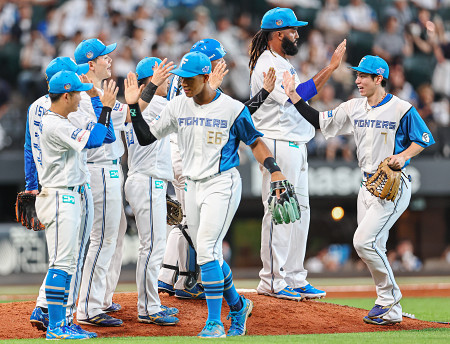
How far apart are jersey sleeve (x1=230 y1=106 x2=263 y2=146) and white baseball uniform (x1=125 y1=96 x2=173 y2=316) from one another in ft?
2.60

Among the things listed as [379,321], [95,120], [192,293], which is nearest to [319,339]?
[379,321]

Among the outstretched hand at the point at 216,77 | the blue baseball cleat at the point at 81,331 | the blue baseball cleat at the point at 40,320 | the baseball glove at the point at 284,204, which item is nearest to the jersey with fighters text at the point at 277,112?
the outstretched hand at the point at 216,77

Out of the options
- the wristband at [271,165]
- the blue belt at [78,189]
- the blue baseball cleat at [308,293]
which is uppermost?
the wristband at [271,165]

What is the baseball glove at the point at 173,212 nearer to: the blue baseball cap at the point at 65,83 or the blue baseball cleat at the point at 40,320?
the blue baseball cleat at the point at 40,320

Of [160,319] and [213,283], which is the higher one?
[213,283]

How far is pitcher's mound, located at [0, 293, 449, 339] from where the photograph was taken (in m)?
6.48

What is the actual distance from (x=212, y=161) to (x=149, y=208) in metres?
0.88

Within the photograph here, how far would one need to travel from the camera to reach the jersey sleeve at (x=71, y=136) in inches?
226

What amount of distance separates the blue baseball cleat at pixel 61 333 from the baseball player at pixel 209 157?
0.95m

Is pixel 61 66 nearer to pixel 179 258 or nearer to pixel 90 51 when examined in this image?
pixel 90 51

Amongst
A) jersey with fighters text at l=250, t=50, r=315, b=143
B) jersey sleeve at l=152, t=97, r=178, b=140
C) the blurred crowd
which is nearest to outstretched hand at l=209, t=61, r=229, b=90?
jersey sleeve at l=152, t=97, r=178, b=140

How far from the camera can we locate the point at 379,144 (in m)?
6.96

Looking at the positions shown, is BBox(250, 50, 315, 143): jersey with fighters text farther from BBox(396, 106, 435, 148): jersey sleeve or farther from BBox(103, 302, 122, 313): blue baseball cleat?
BBox(103, 302, 122, 313): blue baseball cleat

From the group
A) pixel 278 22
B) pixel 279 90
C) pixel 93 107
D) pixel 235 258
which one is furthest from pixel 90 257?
pixel 235 258
